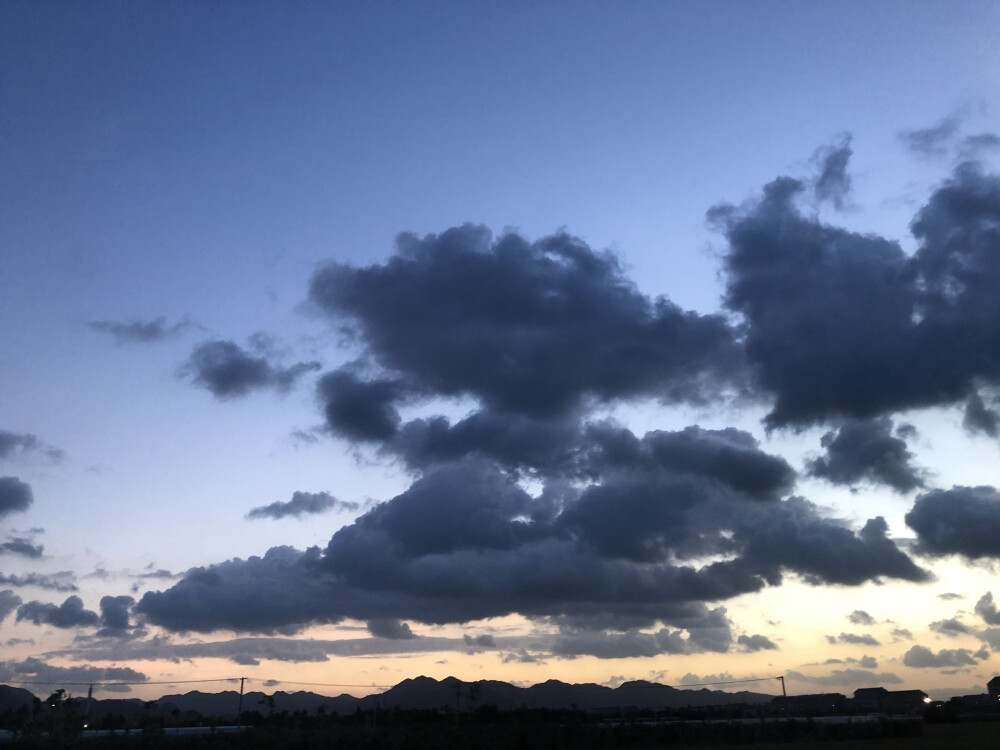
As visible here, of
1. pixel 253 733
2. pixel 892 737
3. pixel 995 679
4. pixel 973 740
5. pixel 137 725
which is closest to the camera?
pixel 973 740

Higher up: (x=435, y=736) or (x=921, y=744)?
(x=435, y=736)

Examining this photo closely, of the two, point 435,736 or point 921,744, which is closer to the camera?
point 921,744

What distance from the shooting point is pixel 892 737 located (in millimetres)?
87000

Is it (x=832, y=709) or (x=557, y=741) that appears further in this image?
(x=832, y=709)

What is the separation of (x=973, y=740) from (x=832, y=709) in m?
133

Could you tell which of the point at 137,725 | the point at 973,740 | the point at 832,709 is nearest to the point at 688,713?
the point at 832,709

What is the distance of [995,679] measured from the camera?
19112cm

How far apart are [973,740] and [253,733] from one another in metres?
64.4

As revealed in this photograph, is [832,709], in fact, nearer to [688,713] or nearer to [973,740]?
[688,713]

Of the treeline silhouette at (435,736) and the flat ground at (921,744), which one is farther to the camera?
the treeline silhouette at (435,736)

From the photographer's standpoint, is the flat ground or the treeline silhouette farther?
the treeline silhouette

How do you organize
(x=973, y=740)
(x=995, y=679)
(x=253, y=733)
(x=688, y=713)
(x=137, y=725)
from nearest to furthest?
(x=973, y=740)
(x=253, y=733)
(x=137, y=725)
(x=688, y=713)
(x=995, y=679)

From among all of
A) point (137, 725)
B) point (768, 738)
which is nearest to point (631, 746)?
point (768, 738)

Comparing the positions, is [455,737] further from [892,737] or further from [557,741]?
[892,737]
